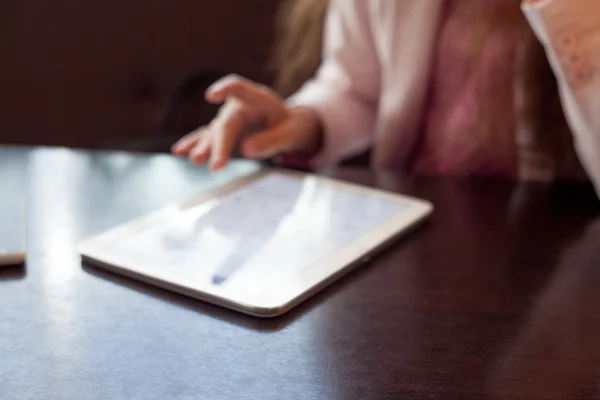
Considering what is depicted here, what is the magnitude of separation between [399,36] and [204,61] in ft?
1.25

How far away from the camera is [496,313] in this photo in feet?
1.43

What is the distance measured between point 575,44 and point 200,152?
1.00 feet

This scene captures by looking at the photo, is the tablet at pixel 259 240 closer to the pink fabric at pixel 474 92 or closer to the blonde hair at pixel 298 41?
the pink fabric at pixel 474 92

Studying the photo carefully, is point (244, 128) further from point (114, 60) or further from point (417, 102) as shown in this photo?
point (114, 60)

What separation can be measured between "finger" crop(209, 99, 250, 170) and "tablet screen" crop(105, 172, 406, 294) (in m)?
0.03

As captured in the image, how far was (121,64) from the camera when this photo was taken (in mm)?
1107

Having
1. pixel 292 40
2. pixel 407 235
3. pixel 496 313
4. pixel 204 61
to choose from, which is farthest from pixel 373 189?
pixel 204 61

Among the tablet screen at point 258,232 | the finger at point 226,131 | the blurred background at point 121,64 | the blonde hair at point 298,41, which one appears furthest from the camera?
the blurred background at point 121,64

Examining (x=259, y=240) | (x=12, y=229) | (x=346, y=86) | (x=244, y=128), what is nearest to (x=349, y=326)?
(x=259, y=240)

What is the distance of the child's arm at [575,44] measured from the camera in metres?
0.56

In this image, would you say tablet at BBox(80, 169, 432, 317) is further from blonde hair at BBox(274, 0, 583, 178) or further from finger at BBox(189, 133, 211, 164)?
blonde hair at BBox(274, 0, 583, 178)

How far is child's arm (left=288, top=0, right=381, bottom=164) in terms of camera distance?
0.82 m

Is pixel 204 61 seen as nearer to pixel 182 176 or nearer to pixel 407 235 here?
pixel 182 176

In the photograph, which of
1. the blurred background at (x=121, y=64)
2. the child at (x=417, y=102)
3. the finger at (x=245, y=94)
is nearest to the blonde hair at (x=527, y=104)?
the child at (x=417, y=102)
